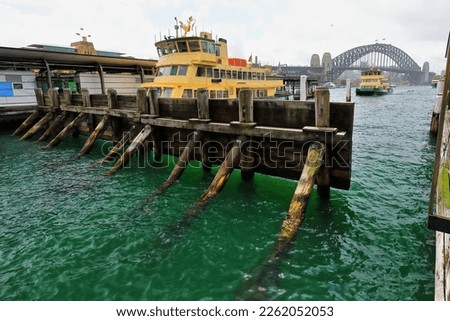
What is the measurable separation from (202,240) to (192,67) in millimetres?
16767

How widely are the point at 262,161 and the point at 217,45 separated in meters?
17.5

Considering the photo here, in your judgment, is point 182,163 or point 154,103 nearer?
point 182,163

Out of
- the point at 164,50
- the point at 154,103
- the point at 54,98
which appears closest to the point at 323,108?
the point at 154,103

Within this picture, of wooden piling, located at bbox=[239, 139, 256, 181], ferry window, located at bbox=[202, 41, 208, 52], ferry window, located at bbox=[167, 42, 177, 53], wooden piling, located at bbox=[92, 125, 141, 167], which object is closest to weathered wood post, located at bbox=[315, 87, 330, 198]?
wooden piling, located at bbox=[239, 139, 256, 181]

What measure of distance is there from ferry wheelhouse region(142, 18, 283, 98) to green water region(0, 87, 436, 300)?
10880 millimetres

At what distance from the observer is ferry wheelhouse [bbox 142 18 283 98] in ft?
66.0

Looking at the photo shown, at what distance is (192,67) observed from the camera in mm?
20438

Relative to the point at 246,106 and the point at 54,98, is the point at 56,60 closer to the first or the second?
the point at 54,98

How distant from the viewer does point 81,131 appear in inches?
699

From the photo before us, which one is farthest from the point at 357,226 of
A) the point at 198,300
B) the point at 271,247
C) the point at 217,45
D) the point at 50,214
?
the point at 217,45

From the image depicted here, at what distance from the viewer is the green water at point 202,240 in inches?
190

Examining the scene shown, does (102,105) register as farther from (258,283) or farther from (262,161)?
(258,283)

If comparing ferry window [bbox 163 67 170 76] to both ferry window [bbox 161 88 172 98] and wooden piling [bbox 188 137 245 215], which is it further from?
wooden piling [bbox 188 137 245 215]

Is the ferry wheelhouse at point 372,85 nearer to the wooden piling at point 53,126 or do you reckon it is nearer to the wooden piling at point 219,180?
the wooden piling at point 53,126
